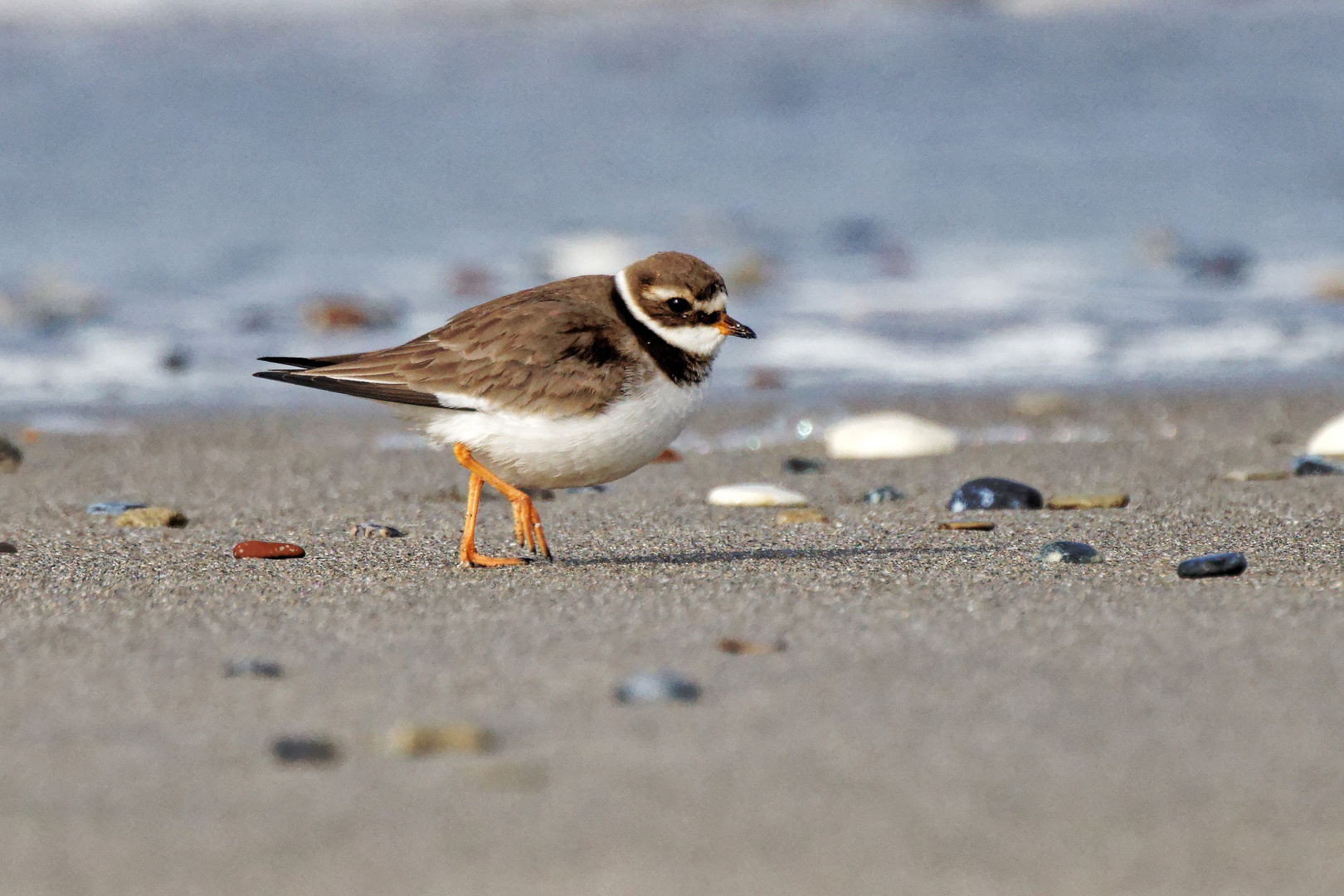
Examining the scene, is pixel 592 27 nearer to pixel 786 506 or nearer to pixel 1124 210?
pixel 1124 210

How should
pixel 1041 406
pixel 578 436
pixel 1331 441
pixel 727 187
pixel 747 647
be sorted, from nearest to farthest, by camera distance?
pixel 747 647
pixel 578 436
pixel 1331 441
pixel 1041 406
pixel 727 187

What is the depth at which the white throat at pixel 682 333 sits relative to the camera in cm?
456

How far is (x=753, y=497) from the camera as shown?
18.5 ft

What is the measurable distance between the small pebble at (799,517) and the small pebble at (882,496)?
0.40 m

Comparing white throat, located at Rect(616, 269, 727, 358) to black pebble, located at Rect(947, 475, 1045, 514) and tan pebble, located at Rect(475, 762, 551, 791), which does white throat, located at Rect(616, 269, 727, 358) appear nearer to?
black pebble, located at Rect(947, 475, 1045, 514)

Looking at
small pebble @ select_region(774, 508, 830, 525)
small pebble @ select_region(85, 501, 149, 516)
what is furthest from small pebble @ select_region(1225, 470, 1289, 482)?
small pebble @ select_region(85, 501, 149, 516)

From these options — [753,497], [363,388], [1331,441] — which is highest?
[1331,441]

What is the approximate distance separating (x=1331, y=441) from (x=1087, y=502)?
1.45 metres

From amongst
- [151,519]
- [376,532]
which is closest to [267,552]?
[376,532]

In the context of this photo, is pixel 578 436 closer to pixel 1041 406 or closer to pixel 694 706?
pixel 694 706

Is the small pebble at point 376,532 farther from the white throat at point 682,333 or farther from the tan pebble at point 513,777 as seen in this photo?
the tan pebble at point 513,777

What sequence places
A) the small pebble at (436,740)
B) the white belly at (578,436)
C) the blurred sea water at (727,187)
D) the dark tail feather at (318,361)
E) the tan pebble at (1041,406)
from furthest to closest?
the blurred sea water at (727,187) → the tan pebble at (1041,406) → the dark tail feather at (318,361) → the white belly at (578,436) → the small pebble at (436,740)

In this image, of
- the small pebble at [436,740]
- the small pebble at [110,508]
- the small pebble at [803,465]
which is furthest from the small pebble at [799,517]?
the small pebble at [436,740]

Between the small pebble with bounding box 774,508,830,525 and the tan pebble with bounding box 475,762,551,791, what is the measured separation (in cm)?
266
